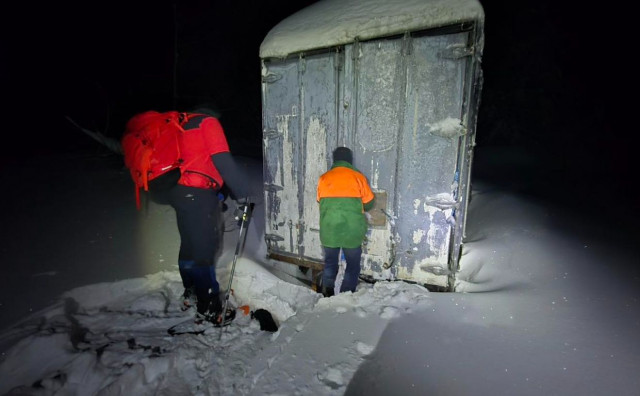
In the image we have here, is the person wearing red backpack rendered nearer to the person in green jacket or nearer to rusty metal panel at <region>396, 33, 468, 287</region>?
the person in green jacket

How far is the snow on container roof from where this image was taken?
2898 mm

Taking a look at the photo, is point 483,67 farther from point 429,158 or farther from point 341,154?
point 341,154

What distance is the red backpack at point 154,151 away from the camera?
2.75 meters

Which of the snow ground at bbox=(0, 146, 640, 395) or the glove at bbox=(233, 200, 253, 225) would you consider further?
the glove at bbox=(233, 200, 253, 225)

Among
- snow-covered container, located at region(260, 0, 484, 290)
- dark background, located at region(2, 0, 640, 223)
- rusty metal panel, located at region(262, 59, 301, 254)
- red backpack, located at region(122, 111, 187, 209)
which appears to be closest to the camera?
red backpack, located at region(122, 111, 187, 209)

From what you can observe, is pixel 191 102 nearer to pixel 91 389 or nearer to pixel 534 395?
pixel 91 389

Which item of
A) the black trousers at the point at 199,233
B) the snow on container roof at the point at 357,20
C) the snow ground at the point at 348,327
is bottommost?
the snow ground at the point at 348,327

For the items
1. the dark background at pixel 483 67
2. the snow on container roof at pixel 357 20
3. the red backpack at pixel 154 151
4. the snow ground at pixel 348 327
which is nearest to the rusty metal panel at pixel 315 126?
the snow on container roof at pixel 357 20

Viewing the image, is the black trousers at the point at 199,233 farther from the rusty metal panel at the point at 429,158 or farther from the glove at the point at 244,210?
the rusty metal panel at the point at 429,158

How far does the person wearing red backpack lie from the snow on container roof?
1379mm

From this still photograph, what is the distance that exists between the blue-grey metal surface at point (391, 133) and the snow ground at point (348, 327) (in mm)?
672

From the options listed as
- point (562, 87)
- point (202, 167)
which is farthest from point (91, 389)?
point (562, 87)

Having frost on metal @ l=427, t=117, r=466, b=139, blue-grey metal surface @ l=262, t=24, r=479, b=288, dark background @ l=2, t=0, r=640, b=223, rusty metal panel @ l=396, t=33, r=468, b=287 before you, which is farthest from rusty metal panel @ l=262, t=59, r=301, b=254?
dark background @ l=2, t=0, r=640, b=223

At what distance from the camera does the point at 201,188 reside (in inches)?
118
